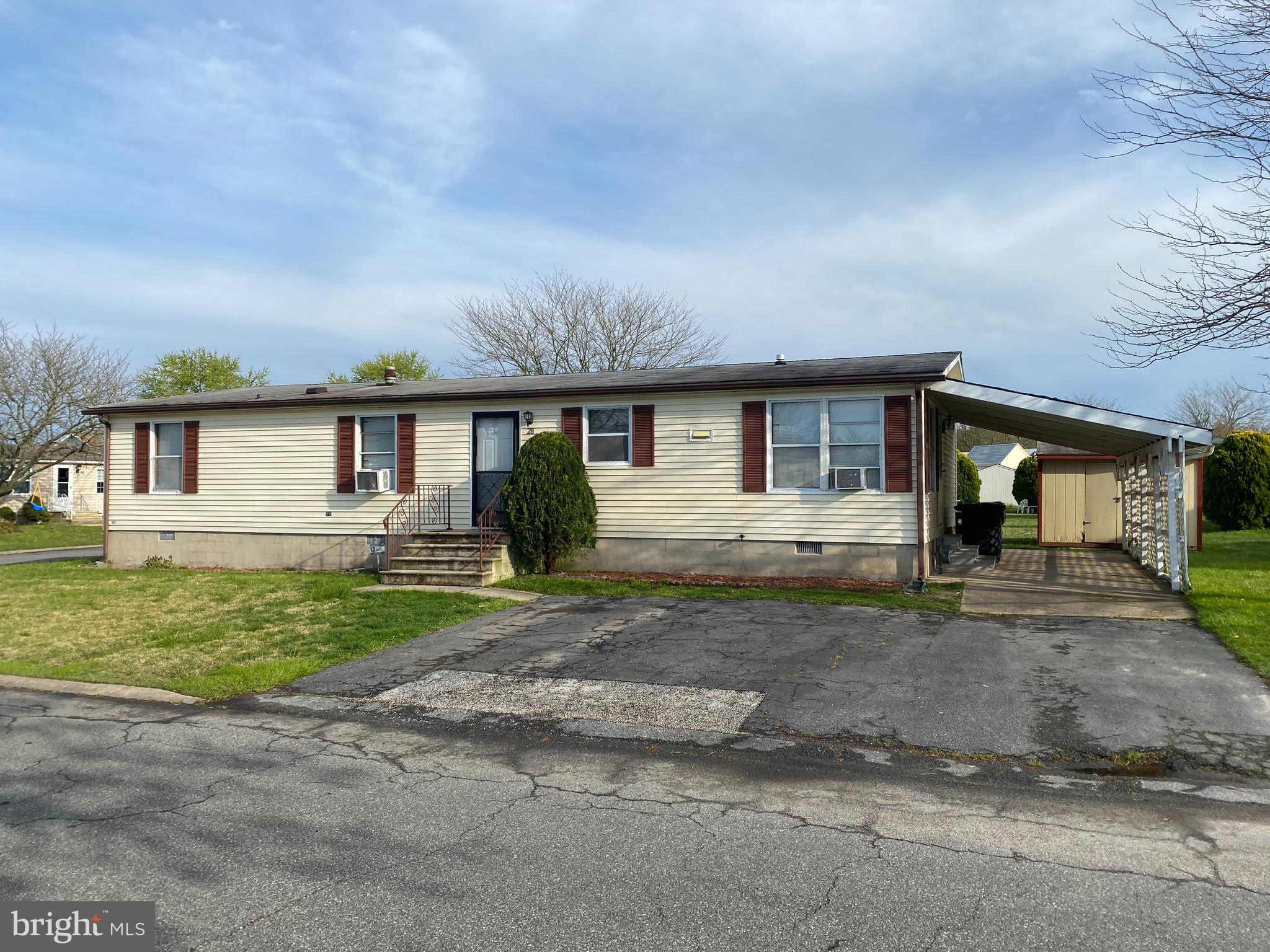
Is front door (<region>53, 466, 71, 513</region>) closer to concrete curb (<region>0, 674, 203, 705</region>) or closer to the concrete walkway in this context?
concrete curb (<region>0, 674, 203, 705</region>)

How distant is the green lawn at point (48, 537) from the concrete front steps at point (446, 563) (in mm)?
17393

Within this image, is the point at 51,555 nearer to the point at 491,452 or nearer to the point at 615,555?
the point at 491,452

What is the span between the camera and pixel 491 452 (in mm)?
15047

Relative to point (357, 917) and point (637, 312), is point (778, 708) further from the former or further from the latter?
point (637, 312)

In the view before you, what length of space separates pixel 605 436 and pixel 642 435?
68cm

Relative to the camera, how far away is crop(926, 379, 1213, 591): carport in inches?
452

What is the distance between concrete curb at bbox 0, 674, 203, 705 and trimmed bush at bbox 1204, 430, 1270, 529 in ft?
83.9

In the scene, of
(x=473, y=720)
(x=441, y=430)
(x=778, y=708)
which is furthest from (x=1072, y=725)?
(x=441, y=430)

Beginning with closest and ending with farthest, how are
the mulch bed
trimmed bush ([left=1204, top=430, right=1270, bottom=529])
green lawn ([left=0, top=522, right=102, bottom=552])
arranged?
the mulch bed
trimmed bush ([left=1204, top=430, right=1270, bottom=529])
green lawn ([left=0, top=522, right=102, bottom=552])

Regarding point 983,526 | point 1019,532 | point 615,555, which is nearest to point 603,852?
point 615,555

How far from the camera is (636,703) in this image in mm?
6809

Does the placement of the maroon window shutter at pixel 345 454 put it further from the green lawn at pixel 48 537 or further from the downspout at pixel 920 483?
the green lawn at pixel 48 537

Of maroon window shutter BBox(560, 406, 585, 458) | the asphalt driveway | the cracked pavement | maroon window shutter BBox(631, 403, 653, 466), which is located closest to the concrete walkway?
the asphalt driveway

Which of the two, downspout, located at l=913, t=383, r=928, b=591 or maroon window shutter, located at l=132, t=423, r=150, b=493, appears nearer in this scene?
downspout, located at l=913, t=383, r=928, b=591
